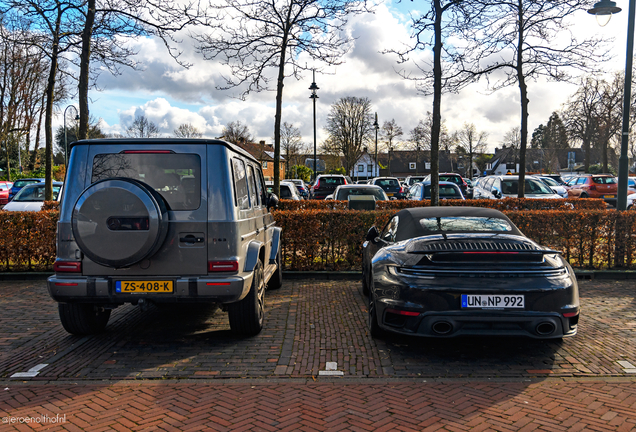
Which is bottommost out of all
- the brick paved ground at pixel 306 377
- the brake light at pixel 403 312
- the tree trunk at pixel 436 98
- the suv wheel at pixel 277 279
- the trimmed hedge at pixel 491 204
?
the brick paved ground at pixel 306 377

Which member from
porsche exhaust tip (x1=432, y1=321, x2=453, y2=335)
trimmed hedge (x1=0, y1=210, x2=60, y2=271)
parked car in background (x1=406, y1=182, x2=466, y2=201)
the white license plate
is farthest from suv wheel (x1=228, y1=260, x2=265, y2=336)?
parked car in background (x1=406, y1=182, x2=466, y2=201)

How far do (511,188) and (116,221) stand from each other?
16597 mm

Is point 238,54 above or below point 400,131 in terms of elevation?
below

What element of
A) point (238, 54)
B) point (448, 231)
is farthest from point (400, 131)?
point (448, 231)

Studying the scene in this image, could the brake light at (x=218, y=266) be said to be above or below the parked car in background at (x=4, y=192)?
below

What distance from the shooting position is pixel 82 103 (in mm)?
10172

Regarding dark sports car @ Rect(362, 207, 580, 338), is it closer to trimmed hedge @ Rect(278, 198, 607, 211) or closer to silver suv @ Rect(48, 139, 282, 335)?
silver suv @ Rect(48, 139, 282, 335)

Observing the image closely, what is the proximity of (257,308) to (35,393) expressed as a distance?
2190mm

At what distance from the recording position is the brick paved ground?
3.56 metres

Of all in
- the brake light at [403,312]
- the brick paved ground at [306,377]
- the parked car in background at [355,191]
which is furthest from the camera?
the parked car in background at [355,191]

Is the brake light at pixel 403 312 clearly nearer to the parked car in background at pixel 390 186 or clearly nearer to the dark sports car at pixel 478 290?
the dark sports car at pixel 478 290

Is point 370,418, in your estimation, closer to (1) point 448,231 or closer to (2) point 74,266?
(1) point 448,231

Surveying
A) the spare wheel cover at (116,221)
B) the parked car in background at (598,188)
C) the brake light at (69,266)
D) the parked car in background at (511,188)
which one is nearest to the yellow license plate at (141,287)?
the spare wheel cover at (116,221)

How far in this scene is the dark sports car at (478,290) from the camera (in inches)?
173
